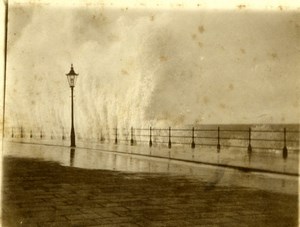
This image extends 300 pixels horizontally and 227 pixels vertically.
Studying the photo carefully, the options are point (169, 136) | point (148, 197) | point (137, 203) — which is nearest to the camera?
point (137, 203)

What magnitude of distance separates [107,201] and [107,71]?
22.7 metres

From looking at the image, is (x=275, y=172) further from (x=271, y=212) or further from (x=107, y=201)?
(x=107, y=201)

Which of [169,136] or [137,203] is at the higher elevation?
[169,136]

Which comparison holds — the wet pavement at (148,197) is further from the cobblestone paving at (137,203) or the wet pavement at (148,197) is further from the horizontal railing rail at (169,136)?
the horizontal railing rail at (169,136)

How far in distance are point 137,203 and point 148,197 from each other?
1.88 feet

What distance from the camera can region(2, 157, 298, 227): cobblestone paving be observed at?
19.4 ft

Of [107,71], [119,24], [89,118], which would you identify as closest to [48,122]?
[89,118]

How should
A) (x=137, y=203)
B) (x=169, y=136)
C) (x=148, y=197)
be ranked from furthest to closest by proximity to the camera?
1. (x=169, y=136)
2. (x=148, y=197)
3. (x=137, y=203)

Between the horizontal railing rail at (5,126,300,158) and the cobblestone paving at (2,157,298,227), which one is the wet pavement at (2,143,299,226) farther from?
the horizontal railing rail at (5,126,300,158)

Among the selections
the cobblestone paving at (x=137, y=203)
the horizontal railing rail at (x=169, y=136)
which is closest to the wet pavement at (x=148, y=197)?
the cobblestone paving at (x=137, y=203)

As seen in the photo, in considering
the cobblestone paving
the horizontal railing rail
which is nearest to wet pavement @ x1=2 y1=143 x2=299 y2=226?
the cobblestone paving

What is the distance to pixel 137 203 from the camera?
709 centimetres

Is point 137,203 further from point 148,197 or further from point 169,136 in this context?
point 169,136

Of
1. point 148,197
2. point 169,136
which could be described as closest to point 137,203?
point 148,197
